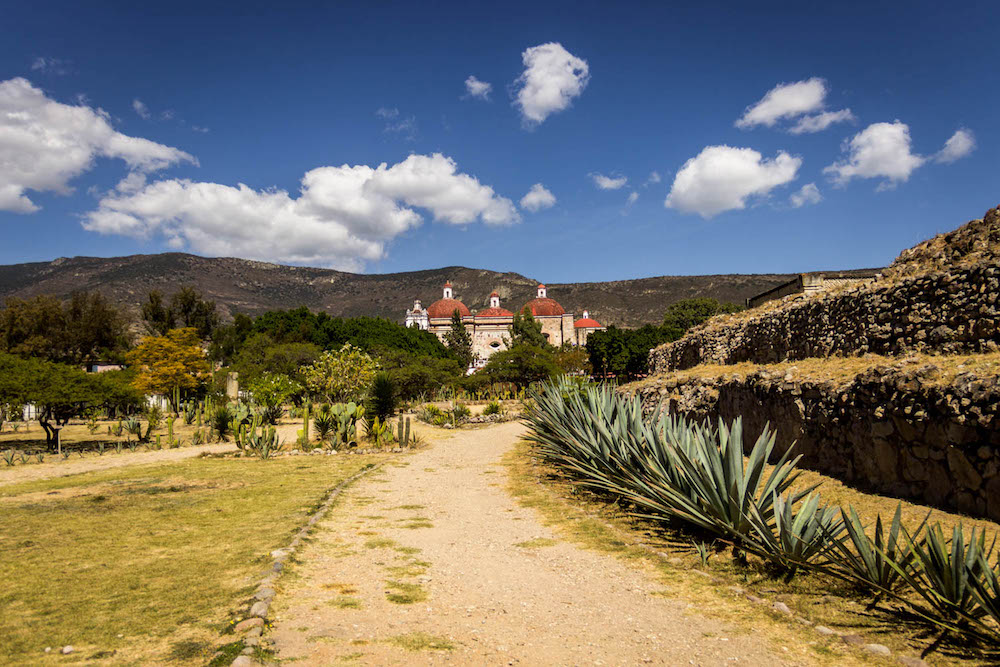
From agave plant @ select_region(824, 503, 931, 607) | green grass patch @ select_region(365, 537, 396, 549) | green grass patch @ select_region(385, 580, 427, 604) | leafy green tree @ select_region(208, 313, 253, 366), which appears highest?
leafy green tree @ select_region(208, 313, 253, 366)

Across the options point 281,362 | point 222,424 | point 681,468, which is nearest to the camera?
point 681,468

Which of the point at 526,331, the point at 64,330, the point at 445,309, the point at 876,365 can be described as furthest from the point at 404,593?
the point at 445,309

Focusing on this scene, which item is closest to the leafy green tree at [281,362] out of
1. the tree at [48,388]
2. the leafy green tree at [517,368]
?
the leafy green tree at [517,368]

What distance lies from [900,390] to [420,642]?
6.16 meters

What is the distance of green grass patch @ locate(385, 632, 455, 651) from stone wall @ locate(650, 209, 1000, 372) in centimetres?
759

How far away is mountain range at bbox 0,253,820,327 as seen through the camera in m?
108

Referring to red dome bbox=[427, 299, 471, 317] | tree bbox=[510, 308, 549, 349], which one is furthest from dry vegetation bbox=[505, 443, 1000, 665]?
red dome bbox=[427, 299, 471, 317]

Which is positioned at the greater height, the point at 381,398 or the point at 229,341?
the point at 229,341

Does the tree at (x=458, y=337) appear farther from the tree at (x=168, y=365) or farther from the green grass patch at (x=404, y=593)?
the green grass patch at (x=404, y=593)

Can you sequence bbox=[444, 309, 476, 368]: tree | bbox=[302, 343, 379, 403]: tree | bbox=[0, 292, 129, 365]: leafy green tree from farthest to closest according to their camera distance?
bbox=[444, 309, 476, 368]: tree
bbox=[0, 292, 129, 365]: leafy green tree
bbox=[302, 343, 379, 403]: tree

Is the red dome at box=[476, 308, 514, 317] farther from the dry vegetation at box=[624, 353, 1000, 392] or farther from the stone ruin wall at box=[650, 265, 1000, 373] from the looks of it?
the dry vegetation at box=[624, 353, 1000, 392]

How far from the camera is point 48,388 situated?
613 inches

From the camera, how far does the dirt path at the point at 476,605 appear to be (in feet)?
11.0

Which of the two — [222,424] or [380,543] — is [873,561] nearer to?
[380,543]
